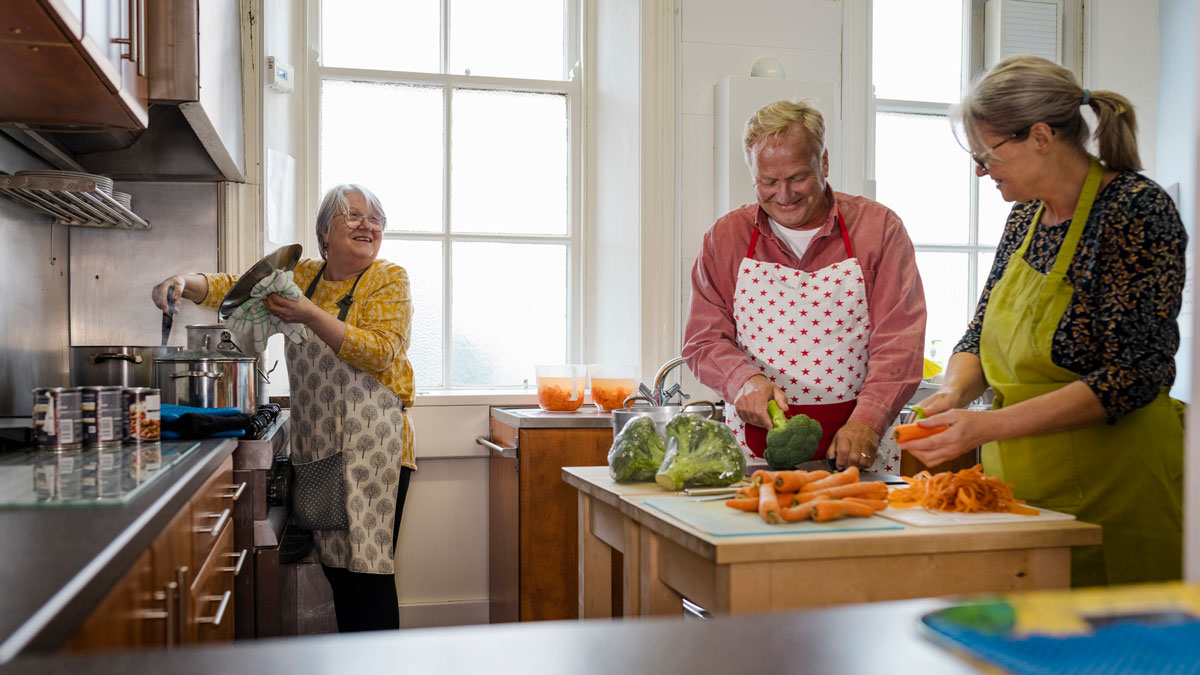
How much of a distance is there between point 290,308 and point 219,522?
72 cm

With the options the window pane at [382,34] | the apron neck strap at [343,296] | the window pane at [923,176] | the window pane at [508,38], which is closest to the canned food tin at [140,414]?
the apron neck strap at [343,296]

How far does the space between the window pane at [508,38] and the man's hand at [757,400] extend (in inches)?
93.0

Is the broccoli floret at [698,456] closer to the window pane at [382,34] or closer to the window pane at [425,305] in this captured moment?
the window pane at [425,305]

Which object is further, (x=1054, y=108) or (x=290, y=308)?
(x=290, y=308)

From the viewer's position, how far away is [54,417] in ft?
5.90

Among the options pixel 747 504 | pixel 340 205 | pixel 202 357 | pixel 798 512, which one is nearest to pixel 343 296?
pixel 340 205

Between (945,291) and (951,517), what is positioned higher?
(945,291)

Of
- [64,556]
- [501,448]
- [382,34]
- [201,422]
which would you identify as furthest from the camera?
[382,34]

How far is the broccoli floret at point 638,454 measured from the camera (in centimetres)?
178

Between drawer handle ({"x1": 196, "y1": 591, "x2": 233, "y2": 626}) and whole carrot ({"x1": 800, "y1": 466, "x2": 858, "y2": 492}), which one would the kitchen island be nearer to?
whole carrot ({"x1": 800, "y1": 466, "x2": 858, "y2": 492})

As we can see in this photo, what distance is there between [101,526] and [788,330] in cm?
155

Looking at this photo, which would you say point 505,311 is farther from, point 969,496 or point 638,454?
point 969,496

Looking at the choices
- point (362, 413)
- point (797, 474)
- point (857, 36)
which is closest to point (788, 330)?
point (797, 474)

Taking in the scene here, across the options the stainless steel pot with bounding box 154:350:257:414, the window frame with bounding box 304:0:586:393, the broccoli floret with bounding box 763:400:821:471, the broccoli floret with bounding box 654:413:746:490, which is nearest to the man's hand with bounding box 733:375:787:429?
the broccoli floret with bounding box 763:400:821:471
